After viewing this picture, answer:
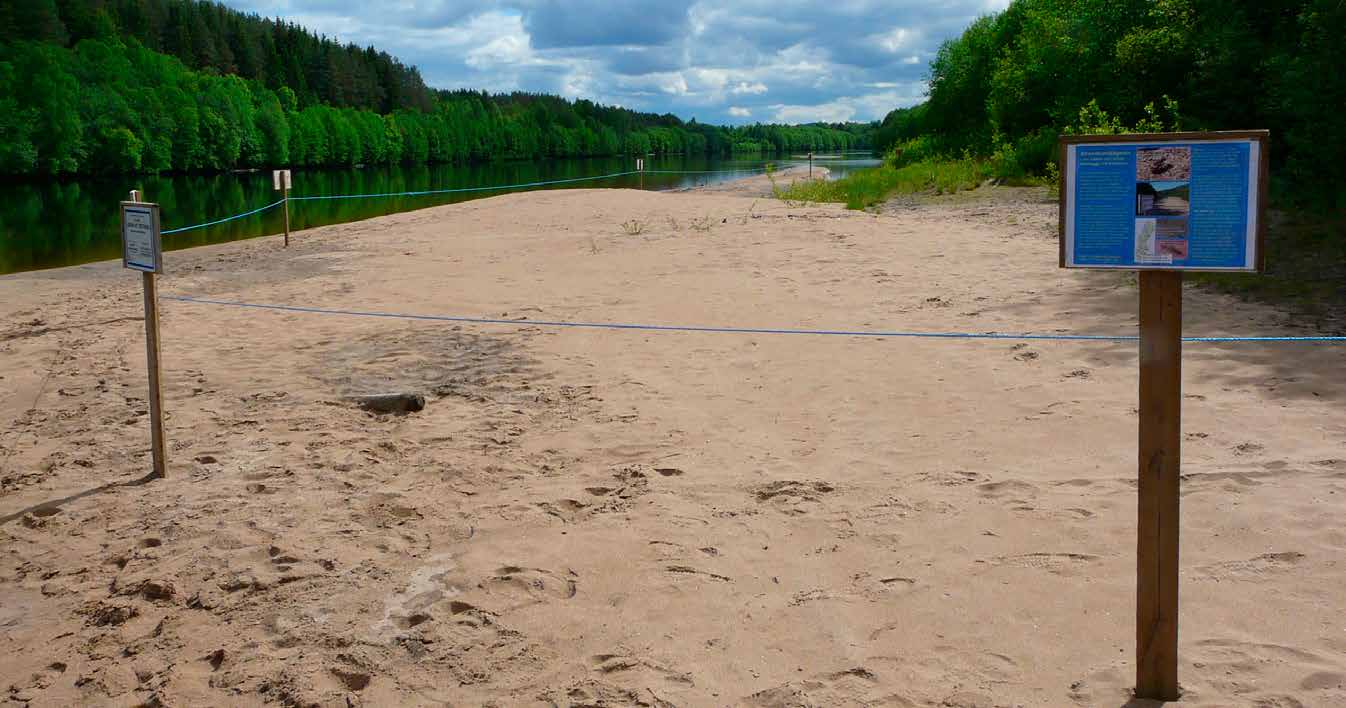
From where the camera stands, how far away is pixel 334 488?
5660 millimetres

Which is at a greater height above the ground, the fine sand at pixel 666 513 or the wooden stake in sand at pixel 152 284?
the wooden stake in sand at pixel 152 284

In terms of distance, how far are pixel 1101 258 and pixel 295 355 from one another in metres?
7.28

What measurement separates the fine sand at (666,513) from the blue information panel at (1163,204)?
1.41m

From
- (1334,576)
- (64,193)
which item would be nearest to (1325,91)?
(1334,576)

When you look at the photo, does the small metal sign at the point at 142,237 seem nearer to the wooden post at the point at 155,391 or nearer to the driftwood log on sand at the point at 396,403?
the wooden post at the point at 155,391

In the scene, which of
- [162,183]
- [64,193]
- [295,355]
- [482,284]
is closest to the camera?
[295,355]

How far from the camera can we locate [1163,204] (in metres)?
3.14

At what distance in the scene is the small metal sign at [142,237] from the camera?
5.84m

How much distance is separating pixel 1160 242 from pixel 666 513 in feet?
8.98

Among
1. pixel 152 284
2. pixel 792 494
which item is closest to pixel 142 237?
pixel 152 284

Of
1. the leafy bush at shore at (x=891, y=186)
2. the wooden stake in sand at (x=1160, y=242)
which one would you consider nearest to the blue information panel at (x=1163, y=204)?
the wooden stake in sand at (x=1160, y=242)

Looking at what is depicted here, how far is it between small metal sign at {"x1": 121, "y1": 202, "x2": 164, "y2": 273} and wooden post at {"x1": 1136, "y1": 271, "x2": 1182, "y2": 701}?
4918 millimetres

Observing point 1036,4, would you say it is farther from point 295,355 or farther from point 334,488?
point 334,488

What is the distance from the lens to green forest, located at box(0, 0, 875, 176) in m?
70.9
